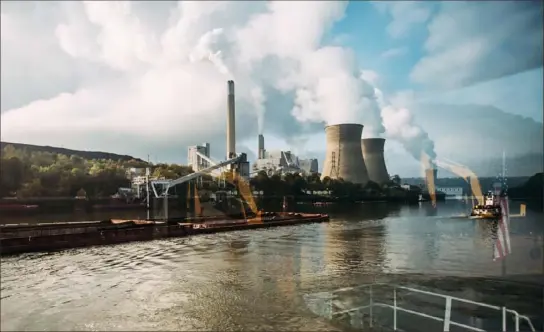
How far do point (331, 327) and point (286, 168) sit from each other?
208 ft

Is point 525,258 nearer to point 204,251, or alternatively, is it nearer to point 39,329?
point 204,251

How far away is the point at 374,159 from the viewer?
51.0 meters

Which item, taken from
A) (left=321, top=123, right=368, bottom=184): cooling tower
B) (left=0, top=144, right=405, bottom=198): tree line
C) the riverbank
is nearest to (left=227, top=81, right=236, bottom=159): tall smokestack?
(left=0, top=144, right=405, bottom=198): tree line

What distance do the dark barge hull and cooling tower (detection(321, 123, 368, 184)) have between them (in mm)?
27913

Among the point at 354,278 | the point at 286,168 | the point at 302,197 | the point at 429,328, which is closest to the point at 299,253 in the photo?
the point at 354,278

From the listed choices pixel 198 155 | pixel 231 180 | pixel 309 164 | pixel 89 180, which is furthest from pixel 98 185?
pixel 309 164

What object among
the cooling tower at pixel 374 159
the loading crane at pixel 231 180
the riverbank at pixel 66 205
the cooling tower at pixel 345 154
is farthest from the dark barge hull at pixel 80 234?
the cooling tower at pixel 374 159

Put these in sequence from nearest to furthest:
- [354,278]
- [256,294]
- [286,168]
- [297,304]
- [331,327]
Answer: [331,327] → [297,304] → [256,294] → [354,278] → [286,168]

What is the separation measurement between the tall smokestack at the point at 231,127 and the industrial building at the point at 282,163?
1553cm

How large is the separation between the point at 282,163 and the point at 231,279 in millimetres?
62664

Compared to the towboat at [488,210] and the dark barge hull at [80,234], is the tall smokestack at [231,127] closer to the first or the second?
the towboat at [488,210]

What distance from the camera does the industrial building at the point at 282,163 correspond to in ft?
221

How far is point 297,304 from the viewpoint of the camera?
5570 millimetres

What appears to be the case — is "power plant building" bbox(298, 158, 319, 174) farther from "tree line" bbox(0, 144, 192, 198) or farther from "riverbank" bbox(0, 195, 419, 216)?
"tree line" bbox(0, 144, 192, 198)
